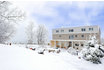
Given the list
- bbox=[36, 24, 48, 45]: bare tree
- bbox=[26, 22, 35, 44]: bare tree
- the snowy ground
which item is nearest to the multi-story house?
bbox=[36, 24, 48, 45]: bare tree

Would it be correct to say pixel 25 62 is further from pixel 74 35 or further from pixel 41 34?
pixel 41 34

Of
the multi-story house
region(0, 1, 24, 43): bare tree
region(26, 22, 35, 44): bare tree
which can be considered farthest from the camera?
region(26, 22, 35, 44): bare tree

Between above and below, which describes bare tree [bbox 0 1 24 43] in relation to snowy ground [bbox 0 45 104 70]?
above

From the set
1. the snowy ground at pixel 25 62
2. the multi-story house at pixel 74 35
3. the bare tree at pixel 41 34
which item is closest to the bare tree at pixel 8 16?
the snowy ground at pixel 25 62

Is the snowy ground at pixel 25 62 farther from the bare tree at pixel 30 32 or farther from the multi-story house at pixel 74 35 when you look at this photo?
the bare tree at pixel 30 32

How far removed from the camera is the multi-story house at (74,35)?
72.6 feet

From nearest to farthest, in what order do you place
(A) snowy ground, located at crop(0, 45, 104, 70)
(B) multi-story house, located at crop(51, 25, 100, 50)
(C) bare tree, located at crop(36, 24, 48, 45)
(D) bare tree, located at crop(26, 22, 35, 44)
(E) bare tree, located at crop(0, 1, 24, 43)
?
(A) snowy ground, located at crop(0, 45, 104, 70) → (E) bare tree, located at crop(0, 1, 24, 43) → (B) multi-story house, located at crop(51, 25, 100, 50) → (D) bare tree, located at crop(26, 22, 35, 44) → (C) bare tree, located at crop(36, 24, 48, 45)

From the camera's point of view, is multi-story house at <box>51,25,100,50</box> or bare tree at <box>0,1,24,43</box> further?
multi-story house at <box>51,25,100,50</box>

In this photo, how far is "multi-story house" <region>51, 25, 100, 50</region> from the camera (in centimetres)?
2214

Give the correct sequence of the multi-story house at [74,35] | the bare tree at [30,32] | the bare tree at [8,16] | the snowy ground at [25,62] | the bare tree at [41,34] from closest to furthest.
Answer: the snowy ground at [25,62] < the bare tree at [8,16] < the multi-story house at [74,35] < the bare tree at [30,32] < the bare tree at [41,34]

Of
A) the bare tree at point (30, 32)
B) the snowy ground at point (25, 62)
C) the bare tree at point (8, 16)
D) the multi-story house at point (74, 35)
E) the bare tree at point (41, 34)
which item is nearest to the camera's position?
the snowy ground at point (25, 62)

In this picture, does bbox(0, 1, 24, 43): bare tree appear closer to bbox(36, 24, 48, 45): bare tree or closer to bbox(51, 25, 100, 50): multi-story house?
bbox(51, 25, 100, 50): multi-story house

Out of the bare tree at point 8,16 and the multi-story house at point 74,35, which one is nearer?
the bare tree at point 8,16

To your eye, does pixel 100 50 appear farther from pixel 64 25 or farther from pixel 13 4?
pixel 64 25
